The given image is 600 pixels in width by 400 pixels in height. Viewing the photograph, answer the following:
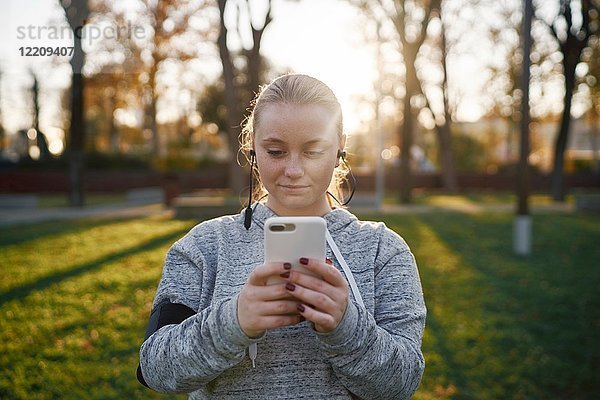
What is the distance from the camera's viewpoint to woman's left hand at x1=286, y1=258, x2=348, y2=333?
57.6 inches

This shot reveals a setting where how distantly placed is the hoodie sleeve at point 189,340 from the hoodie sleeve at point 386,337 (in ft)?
0.83

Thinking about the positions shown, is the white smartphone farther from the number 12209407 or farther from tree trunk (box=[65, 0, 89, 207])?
tree trunk (box=[65, 0, 89, 207])

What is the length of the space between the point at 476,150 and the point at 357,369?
1375 inches

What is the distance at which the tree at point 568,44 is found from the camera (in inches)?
795

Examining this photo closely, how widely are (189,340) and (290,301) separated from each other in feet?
1.18

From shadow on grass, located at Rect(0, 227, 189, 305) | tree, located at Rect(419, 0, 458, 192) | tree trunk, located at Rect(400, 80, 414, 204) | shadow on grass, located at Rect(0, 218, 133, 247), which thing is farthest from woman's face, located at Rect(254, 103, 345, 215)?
tree, located at Rect(419, 0, 458, 192)

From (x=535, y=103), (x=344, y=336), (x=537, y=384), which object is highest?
(x=535, y=103)

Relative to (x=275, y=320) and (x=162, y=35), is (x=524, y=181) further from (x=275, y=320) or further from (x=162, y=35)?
(x=162, y=35)

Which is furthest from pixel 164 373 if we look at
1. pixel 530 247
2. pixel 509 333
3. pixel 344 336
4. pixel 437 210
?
pixel 437 210

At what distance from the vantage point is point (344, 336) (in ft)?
5.11

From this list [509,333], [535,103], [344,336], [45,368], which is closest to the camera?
[344,336]

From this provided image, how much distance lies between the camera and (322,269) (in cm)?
146

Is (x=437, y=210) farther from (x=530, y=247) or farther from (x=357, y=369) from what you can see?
(x=357, y=369)

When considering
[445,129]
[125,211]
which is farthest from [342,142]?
[445,129]
